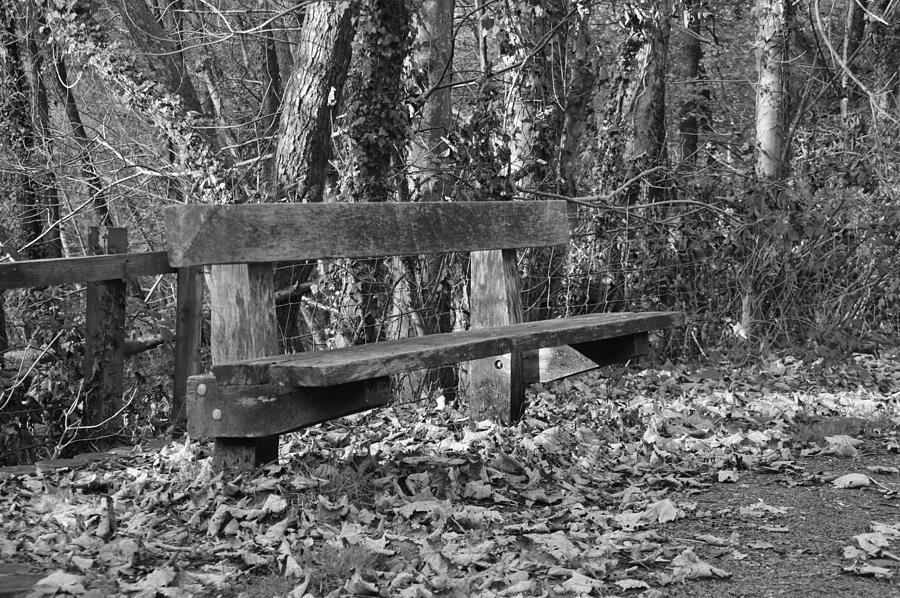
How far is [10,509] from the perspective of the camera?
→ 349 centimetres

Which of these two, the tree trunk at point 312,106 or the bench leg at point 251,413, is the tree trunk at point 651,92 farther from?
the bench leg at point 251,413

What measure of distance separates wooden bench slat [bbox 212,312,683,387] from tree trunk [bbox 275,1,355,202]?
3.12 meters

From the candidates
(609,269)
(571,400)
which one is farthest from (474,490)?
(609,269)

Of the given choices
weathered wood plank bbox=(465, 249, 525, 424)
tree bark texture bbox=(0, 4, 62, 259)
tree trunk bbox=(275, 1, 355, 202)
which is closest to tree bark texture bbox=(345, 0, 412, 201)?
tree trunk bbox=(275, 1, 355, 202)

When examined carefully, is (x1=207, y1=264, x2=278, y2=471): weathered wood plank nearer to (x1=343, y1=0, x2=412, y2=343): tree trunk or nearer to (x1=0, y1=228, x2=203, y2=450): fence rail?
(x1=0, y1=228, x2=203, y2=450): fence rail

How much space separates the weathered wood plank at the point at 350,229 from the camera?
3518mm

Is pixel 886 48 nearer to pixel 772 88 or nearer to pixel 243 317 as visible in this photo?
pixel 772 88

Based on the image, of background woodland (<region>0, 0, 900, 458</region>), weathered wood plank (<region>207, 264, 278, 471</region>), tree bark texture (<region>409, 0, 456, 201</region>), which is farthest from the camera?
tree bark texture (<region>409, 0, 456, 201</region>)

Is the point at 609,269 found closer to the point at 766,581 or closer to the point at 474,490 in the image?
the point at 474,490

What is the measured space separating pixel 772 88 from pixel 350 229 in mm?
5421

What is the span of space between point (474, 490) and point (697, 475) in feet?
3.66

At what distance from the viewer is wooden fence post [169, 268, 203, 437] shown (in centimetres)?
586

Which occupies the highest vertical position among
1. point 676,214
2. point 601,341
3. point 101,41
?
point 101,41

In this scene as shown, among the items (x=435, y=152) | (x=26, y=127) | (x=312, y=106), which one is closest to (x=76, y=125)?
(x=26, y=127)
